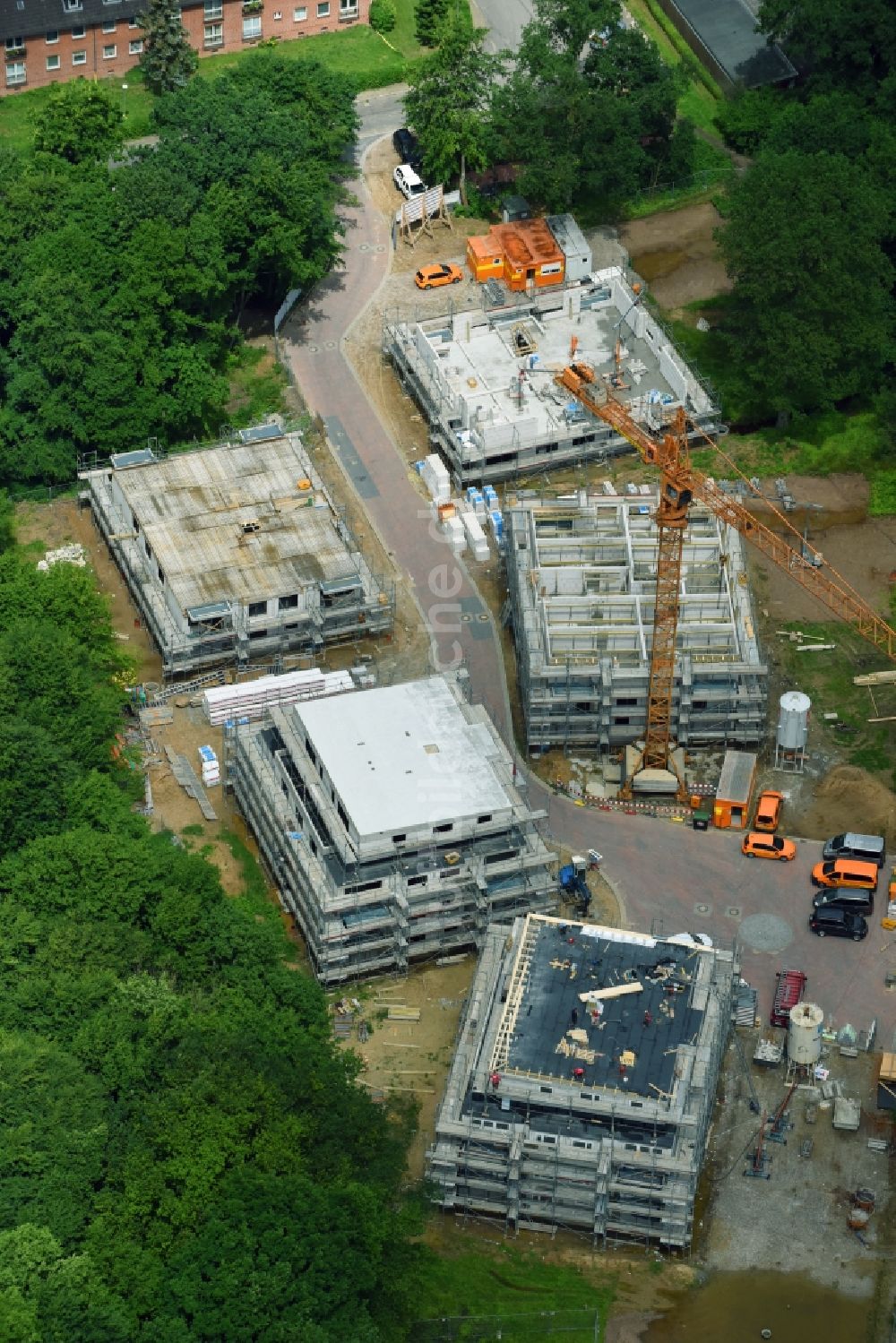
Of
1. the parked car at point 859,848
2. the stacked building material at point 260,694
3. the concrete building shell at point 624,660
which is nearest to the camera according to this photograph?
the parked car at point 859,848

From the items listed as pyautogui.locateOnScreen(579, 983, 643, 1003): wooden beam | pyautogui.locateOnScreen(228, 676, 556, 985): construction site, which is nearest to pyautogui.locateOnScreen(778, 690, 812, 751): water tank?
pyautogui.locateOnScreen(228, 676, 556, 985): construction site

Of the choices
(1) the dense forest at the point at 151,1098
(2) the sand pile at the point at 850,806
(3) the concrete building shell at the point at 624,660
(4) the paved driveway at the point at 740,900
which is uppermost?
(1) the dense forest at the point at 151,1098

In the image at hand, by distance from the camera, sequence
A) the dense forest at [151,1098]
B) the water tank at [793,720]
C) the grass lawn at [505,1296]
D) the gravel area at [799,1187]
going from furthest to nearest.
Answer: the water tank at [793,720]
the gravel area at [799,1187]
the grass lawn at [505,1296]
the dense forest at [151,1098]

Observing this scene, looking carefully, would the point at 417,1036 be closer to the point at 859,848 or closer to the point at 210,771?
the point at 210,771

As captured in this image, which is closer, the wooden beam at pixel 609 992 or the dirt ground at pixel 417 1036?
the wooden beam at pixel 609 992

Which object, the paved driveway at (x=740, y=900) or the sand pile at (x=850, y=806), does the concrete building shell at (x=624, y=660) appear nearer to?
the sand pile at (x=850, y=806)

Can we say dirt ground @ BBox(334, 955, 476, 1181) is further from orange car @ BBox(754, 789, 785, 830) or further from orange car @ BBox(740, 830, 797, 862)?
orange car @ BBox(754, 789, 785, 830)

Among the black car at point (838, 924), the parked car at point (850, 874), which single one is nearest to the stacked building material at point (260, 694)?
the parked car at point (850, 874)
